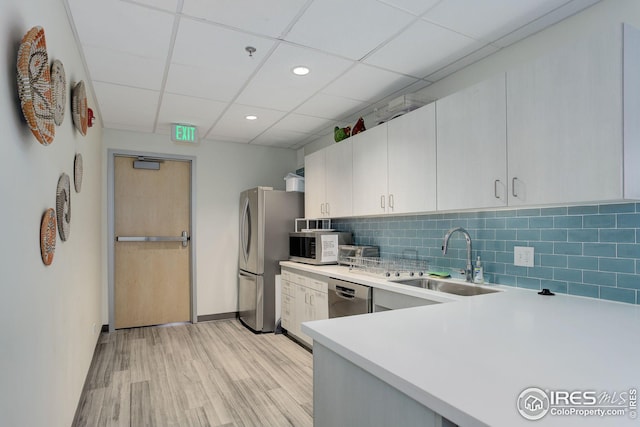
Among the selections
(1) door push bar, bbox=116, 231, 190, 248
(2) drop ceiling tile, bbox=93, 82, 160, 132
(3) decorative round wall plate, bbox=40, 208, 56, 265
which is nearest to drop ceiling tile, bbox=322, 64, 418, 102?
(2) drop ceiling tile, bbox=93, 82, 160, 132

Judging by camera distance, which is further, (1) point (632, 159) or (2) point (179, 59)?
(2) point (179, 59)

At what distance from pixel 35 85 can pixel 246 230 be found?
3.40 metres

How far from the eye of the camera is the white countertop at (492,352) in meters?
0.79

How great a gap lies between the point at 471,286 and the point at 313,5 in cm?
198

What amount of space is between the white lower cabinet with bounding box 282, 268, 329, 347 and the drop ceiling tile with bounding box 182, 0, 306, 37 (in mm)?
2107

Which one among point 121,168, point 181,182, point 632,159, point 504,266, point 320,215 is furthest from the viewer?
point 181,182

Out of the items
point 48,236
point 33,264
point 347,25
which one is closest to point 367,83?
point 347,25

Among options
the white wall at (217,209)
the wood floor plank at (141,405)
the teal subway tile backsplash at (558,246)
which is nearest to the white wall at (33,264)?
the wood floor plank at (141,405)

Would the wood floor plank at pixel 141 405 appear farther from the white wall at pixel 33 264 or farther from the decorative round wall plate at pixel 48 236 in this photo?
the decorative round wall plate at pixel 48 236

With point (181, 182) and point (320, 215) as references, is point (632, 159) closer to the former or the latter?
point (320, 215)

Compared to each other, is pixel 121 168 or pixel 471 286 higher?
pixel 121 168

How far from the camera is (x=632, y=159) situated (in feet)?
5.17

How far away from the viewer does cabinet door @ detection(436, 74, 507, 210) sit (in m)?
2.08

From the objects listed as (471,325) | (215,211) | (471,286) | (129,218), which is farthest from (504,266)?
(129,218)
